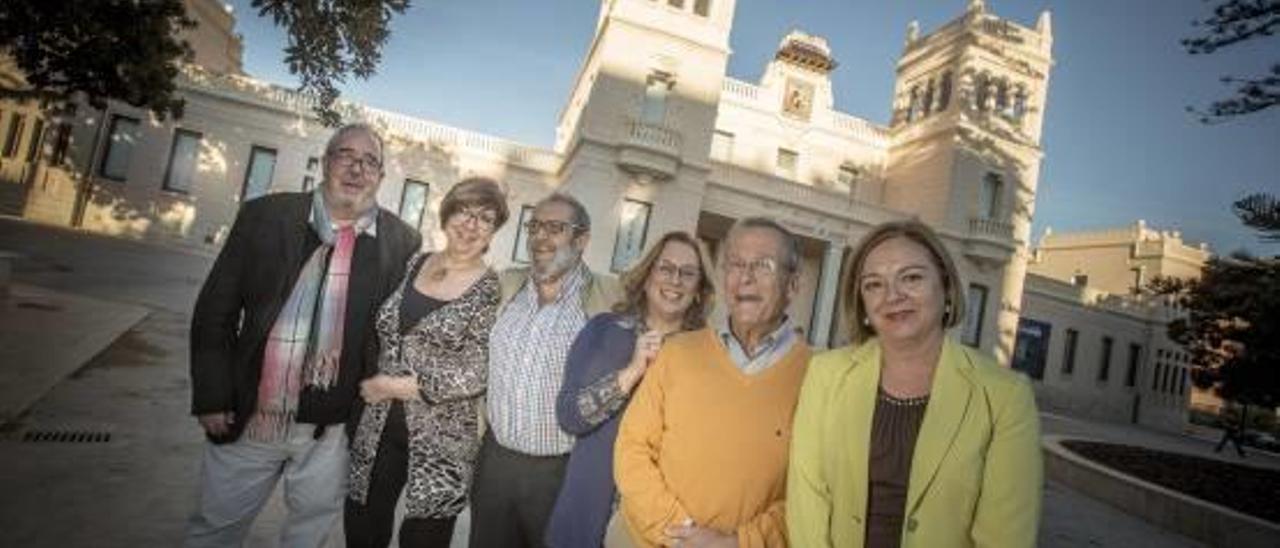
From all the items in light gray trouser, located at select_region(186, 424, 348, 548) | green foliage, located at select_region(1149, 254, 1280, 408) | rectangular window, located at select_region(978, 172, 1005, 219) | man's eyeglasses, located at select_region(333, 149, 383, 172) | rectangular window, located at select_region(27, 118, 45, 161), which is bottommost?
light gray trouser, located at select_region(186, 424, 348, 548)

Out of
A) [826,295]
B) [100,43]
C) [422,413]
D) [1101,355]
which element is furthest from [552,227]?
[1101,355]

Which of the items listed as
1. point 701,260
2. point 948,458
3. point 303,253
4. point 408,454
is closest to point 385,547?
point 408,454

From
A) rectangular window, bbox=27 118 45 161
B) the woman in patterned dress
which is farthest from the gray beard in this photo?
rectangular window, bbox=27 118 45 161

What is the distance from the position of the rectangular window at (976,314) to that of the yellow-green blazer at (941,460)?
2874 cm

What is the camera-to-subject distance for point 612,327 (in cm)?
292

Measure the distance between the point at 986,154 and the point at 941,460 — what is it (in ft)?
99.1

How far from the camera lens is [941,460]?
2.15 meters

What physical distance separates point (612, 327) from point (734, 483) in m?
0.83

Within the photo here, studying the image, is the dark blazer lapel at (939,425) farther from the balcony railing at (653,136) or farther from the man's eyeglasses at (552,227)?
the balcony railing at (653,136)

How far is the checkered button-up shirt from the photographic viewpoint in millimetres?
2916

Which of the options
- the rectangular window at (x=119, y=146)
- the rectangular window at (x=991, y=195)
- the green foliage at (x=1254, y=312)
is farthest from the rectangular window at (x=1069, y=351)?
the rectangular window at (x=119, y=146)

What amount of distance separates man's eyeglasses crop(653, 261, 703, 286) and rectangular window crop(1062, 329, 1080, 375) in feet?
128

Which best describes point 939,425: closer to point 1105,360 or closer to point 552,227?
point 552,227

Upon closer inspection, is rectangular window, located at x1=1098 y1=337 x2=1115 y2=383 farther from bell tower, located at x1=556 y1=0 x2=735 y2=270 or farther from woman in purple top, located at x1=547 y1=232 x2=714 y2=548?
woman in purple top, located at x1=547 y1=232 x2=714 y2=548
